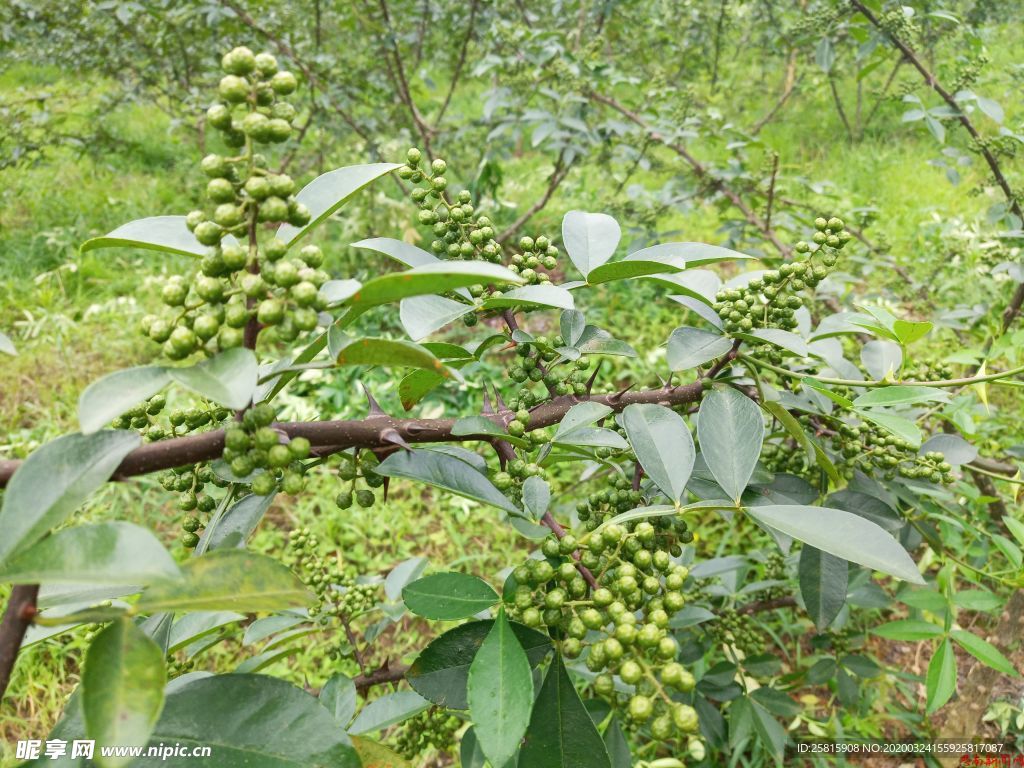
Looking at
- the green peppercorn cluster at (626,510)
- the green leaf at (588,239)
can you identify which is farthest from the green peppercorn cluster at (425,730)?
the green leaf at (588,239)

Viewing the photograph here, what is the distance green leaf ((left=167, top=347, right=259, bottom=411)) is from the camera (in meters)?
0.54

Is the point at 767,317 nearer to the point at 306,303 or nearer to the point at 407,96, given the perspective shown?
the point at 306,303

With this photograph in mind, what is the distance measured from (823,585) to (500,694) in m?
0.68

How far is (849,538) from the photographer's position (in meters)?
0.67

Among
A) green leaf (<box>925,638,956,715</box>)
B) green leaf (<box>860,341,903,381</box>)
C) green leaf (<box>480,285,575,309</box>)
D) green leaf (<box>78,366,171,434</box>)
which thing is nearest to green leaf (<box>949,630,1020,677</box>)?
green leaf (<box>925,638,956,715</box>)

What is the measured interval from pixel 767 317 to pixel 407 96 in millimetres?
3111

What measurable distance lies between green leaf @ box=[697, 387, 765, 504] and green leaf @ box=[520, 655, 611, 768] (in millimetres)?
294

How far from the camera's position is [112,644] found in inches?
20.8

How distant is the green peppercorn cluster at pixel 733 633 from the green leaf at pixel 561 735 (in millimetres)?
1037

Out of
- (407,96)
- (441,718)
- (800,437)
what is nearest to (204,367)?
(800,437)

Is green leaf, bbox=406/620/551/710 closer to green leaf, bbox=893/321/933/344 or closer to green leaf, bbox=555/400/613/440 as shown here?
green leaf, bbox=555/400/613/440

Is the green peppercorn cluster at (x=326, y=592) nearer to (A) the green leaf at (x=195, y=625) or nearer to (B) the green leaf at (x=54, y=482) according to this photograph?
(A) the green leaf at (x=195, y=625)

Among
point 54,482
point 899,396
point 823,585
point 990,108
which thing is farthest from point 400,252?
point 990,108

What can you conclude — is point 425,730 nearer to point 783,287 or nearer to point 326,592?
point 326,592
